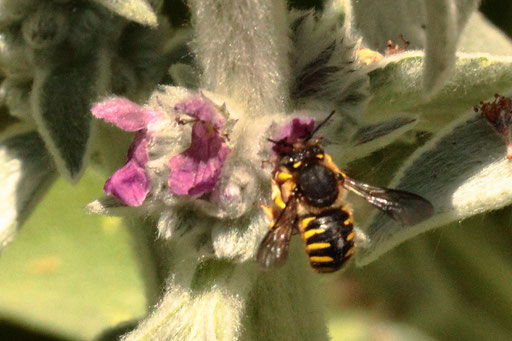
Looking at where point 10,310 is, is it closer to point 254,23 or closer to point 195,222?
point 195,222

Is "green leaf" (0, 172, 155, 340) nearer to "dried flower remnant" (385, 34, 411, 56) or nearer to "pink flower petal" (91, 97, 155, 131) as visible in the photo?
"dried flower remnant" (385, 34, 411, 56)

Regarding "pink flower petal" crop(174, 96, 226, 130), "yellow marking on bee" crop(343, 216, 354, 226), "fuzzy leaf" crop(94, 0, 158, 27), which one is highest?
"fuzzy leaf" crop(94, 0, 158, 27)

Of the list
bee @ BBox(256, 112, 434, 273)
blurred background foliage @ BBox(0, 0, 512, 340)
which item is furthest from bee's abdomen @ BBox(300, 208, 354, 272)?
blurred background foliage @ BBox(0, 0, 512, 340)

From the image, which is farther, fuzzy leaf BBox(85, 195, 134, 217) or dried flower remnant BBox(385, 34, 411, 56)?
dried flower remnant BBox(385, 34, 411, 56)

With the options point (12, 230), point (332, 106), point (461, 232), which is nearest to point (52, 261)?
point (12, 230)

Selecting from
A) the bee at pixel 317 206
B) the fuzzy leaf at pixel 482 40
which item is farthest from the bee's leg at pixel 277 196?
the fuzzy leaf at pixel 482 40

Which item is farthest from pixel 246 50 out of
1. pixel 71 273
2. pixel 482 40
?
pixel 71 273
